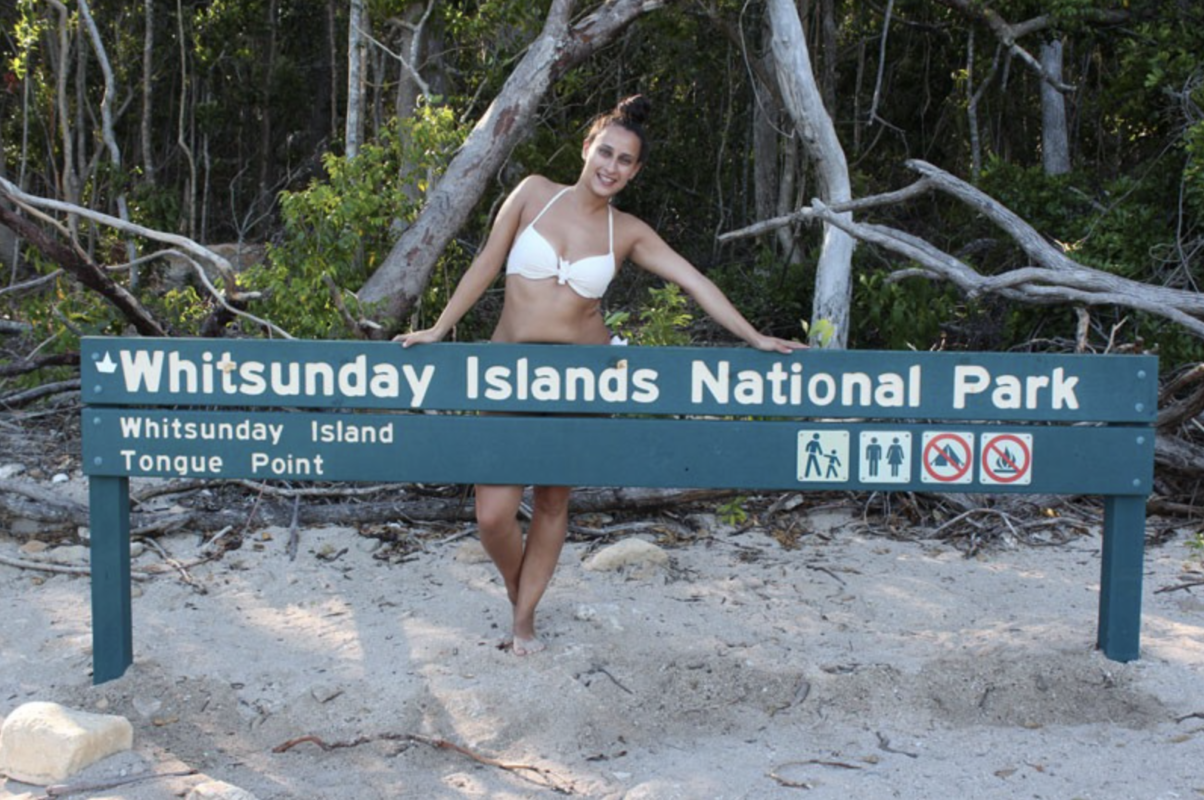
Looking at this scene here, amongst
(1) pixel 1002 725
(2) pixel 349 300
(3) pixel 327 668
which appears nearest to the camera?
(1) pixel 1002 725

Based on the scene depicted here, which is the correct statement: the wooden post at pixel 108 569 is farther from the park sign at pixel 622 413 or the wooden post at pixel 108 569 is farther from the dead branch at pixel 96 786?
the dead branch at pixel 96 786

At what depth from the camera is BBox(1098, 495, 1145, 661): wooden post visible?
3889mm

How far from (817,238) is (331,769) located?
7204 mm

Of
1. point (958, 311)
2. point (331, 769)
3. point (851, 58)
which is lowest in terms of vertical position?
point (331, 769)

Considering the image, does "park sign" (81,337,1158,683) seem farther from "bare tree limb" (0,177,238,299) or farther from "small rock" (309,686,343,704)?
"bare tree limb" (0,177,238,299)

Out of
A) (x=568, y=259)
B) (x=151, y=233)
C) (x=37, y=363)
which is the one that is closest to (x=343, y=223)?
(x=151, y=233)

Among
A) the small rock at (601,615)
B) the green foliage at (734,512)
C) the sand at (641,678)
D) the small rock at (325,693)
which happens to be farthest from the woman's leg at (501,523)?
the green foliage at (734,512)

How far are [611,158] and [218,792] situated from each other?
2170 millimetres

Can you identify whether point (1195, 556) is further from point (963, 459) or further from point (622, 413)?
point (622, 413)

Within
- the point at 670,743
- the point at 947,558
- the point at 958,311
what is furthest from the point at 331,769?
the point at 958,311

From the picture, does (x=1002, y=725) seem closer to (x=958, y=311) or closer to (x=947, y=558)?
(x=947, y=558)

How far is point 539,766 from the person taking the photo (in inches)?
139

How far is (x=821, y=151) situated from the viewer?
6953 millimetres

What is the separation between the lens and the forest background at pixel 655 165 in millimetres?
6500
